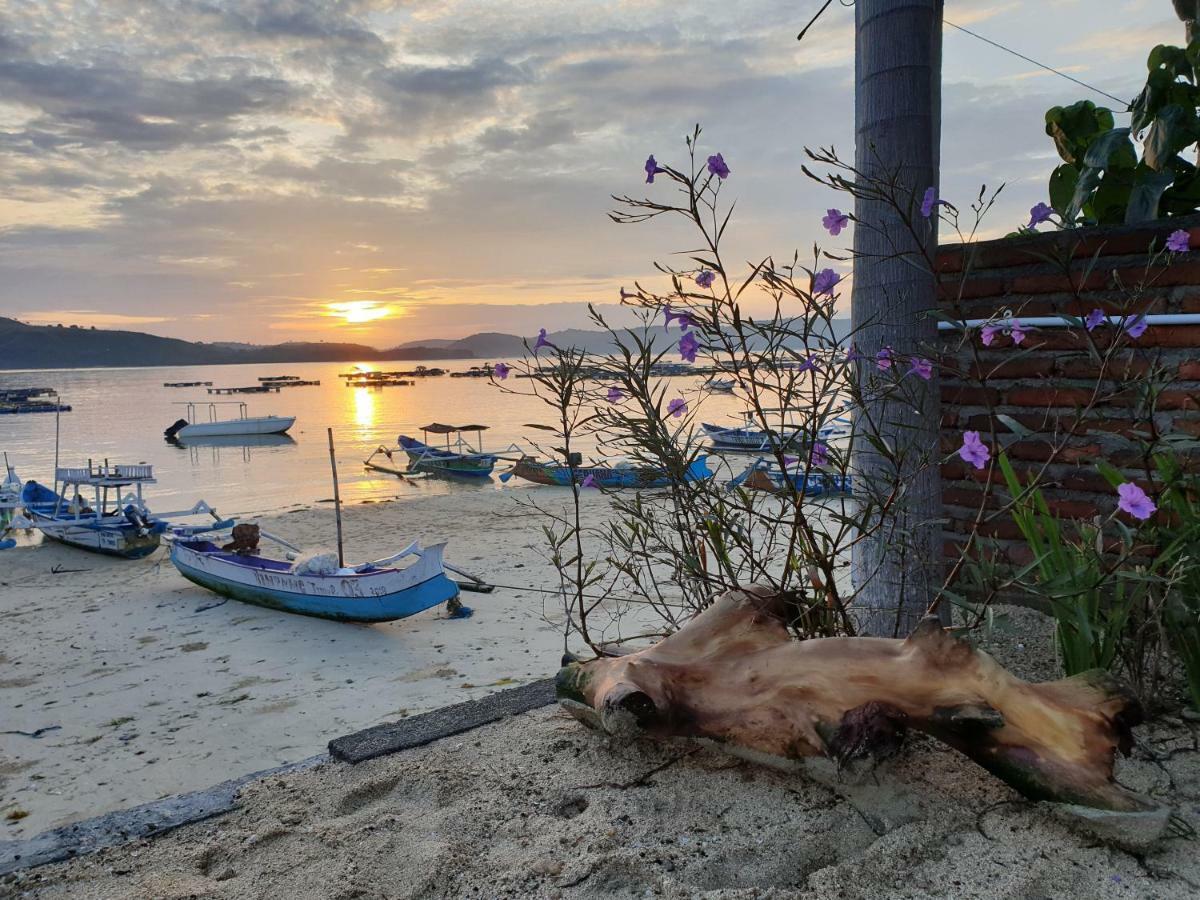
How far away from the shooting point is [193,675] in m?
7.38

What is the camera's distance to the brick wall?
2936 millimetres

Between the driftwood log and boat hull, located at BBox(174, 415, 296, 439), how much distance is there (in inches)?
1740

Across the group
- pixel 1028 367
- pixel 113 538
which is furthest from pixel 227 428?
pixel 1028 367

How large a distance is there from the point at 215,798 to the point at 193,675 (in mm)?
5584

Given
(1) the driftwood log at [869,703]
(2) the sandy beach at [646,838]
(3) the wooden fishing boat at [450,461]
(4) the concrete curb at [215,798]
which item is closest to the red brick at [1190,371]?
(2) the sandy beach at [646,838]

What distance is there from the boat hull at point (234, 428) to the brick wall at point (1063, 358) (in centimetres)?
4369

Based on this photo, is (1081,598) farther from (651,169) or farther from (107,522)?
(107,522)

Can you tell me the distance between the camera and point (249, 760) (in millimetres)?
5184

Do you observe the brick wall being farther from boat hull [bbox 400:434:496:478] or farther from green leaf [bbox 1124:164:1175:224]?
boat hull [bbox 400:434:496:478]

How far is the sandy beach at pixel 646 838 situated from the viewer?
5.51 ft

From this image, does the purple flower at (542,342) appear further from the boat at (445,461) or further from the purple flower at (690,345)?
the boat at (445,461)

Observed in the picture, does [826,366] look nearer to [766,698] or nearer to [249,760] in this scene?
[766,698]

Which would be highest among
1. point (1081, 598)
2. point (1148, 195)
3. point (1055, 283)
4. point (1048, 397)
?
point (1148, 195)

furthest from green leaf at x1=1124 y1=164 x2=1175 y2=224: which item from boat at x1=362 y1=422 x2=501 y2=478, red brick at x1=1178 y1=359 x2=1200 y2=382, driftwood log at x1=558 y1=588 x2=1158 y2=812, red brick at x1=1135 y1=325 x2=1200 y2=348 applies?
boat at x1=362 y1=422 x2=501 y2=478
